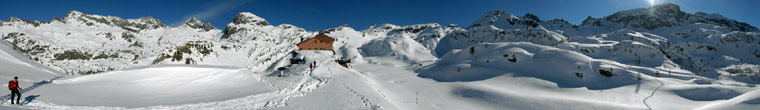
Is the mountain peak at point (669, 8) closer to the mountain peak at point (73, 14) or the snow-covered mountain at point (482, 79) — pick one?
the snow-covered mountain at point (482, 79)

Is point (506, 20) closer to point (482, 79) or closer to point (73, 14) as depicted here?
point (482, 79)

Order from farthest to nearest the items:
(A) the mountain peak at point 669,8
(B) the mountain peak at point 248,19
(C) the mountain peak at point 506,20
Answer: (B) the mountain peak at point 248,19
(C) the mountain peak at point 506,20
(A) the mountain peak at point 669,8

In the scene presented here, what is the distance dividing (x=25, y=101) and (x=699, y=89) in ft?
101

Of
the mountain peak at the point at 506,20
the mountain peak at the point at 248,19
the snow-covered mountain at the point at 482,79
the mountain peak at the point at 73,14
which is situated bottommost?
the snow-covered mountain at the point at 482,79

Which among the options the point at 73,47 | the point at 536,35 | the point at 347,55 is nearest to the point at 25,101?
the point at 347,55

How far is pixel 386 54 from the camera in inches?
2015

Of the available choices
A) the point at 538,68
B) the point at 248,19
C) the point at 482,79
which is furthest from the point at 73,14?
the point at 538,68

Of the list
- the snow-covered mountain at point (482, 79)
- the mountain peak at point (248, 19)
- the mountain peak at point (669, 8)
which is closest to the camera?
the snow-covered mountain at point (482, 79)

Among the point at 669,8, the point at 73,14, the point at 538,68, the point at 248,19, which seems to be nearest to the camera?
the point at 538,68

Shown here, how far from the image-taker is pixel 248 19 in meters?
136

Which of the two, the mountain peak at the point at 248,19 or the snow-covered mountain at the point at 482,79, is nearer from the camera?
the snow-covered mountain at the point at 482,79

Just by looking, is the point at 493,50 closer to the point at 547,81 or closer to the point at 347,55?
the point at 547,81

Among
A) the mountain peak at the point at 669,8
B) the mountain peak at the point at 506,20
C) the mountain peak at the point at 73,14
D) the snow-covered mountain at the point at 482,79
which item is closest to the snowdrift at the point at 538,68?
the snow-covered mountain at the point at 482,79

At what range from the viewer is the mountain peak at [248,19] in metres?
134
